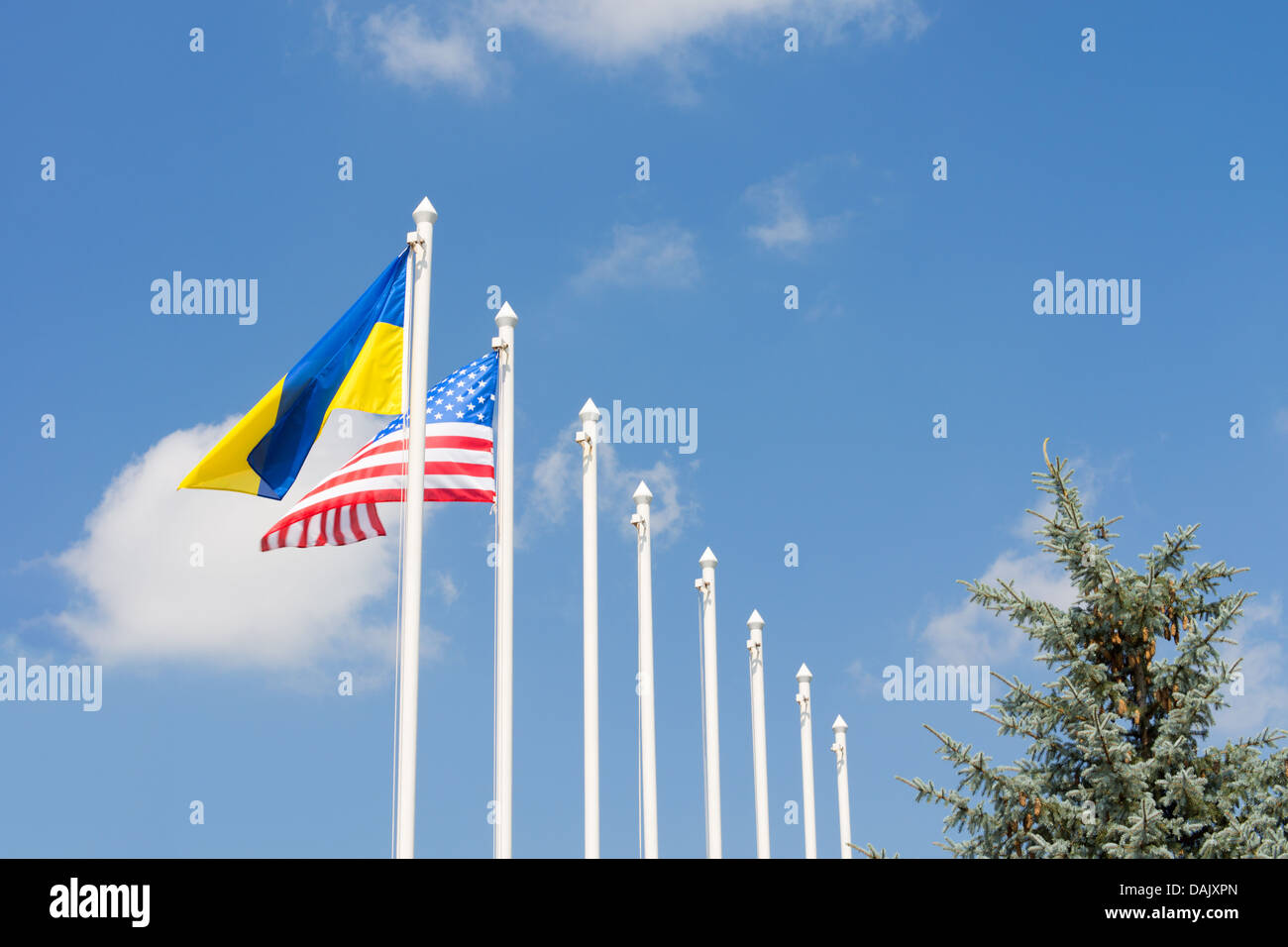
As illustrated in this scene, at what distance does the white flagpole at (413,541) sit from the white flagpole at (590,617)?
481 centimetres

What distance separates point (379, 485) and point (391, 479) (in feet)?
0.57

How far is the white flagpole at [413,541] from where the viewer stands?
15586 millimetres

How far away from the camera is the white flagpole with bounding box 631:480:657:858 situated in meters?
23.3

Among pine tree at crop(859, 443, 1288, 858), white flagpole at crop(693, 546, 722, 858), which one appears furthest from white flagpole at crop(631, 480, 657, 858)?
pine tree at crop(859, 443, 1288, 858)

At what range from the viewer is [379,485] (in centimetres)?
1819

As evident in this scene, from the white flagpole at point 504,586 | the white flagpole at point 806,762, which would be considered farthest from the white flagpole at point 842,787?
the white flagpole at point 504,586

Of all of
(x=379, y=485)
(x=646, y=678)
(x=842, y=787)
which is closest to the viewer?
(x=379, y=485)

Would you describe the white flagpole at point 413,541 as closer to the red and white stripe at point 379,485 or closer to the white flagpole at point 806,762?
the red and white stripe at point 379,485

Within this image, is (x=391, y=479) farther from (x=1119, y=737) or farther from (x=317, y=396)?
(x=1119, y=737)

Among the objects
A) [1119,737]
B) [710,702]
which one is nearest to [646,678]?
[710,702]

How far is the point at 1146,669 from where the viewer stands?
565 inches
